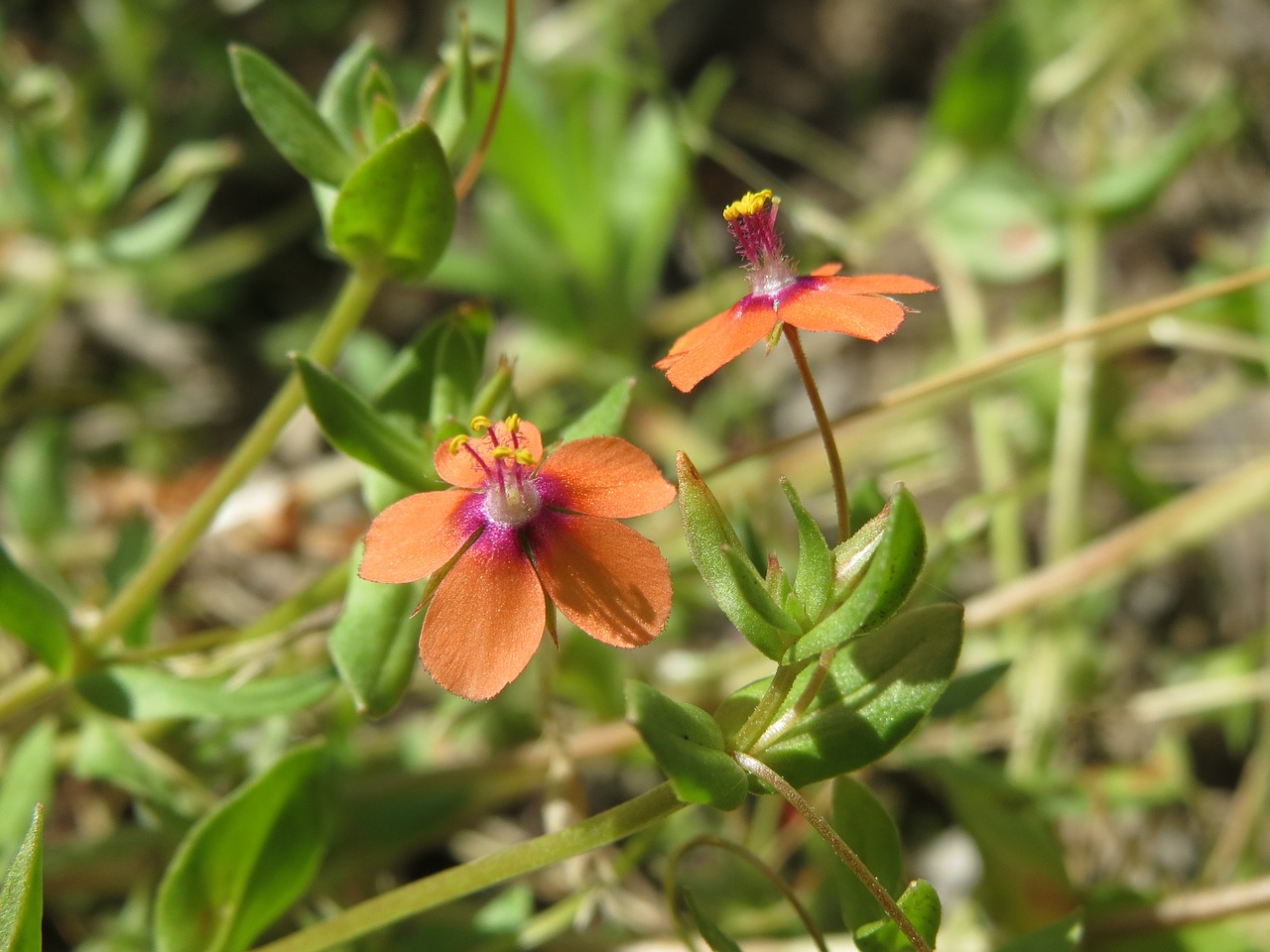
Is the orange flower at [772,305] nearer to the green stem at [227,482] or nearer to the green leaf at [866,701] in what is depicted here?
Answer: the green leaf at [866,701]

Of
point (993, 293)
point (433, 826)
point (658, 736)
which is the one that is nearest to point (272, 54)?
point (993, 293)

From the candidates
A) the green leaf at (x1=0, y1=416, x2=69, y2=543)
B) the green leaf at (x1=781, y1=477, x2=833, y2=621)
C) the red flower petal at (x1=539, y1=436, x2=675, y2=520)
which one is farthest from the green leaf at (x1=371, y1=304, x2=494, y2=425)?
the green leaf at (x1=0, y1=416, x2=69, y2=543)

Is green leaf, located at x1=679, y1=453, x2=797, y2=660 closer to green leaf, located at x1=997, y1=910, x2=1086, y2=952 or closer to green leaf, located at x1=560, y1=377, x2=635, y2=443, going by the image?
green leaf, located at x1=560, y1=377, x2=635, y2=443

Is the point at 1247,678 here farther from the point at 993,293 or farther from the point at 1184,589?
the point at 993,293

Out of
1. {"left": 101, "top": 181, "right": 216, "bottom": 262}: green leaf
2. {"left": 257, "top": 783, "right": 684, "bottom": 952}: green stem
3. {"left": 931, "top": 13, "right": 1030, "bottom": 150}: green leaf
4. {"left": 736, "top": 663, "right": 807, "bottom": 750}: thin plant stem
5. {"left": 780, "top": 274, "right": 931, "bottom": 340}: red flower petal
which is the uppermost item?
{"left": 101, "top": 181, "right": 216, "bottom": 262}: green leaf

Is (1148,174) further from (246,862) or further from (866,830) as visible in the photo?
(246,862)
